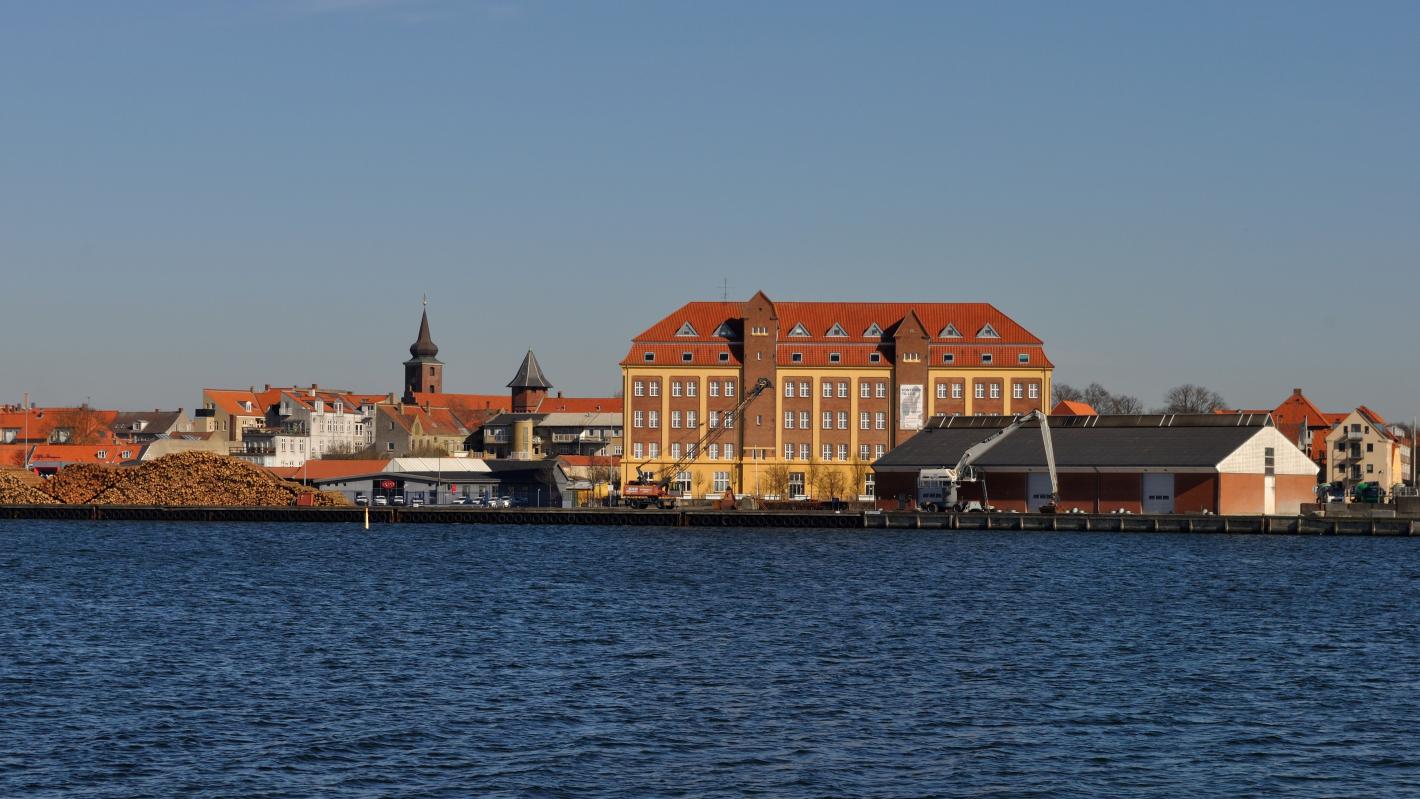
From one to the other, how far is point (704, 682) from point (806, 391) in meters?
109

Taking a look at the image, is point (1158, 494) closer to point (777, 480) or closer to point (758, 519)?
point (758, 519)

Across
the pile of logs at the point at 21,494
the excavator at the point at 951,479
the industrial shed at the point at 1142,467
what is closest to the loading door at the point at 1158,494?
the industrial shed at the point at 1142,467

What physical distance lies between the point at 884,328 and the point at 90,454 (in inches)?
3355

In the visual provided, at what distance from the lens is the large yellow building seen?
144 meters

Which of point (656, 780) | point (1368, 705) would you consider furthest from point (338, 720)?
point (1368, 705)

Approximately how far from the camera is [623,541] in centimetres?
9888

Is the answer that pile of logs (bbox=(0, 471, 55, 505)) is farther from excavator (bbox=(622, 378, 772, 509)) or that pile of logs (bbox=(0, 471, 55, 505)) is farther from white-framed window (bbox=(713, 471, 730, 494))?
white-framed window (bbox=(713, 471, 730, 494))

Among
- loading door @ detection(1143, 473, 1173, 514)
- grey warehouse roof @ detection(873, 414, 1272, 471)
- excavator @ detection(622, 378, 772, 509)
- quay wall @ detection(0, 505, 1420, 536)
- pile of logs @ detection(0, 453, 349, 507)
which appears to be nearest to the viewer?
quay wall @ detection(0, 505, 1420, 536)

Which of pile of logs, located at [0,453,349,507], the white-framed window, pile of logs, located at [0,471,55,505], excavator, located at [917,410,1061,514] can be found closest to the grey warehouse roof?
excavator, located at [917,410,1061,514]

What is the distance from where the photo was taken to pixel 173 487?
132500 millimetres

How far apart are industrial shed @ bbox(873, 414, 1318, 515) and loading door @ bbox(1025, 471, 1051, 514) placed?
0.21ft

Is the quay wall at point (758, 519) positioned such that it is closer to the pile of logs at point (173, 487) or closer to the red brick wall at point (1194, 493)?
the red brick wall at point (1194, 493)

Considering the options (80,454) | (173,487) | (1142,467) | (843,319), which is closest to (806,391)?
(843,319)

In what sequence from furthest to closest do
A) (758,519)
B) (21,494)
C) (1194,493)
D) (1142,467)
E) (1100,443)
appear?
(21,494) < (1100,443) < (758,519) < (1142,467) < (1194,493)
